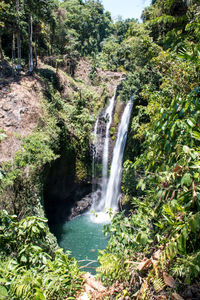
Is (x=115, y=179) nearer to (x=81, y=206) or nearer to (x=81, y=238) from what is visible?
(x=81, y=206)

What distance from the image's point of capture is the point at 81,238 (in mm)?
9555

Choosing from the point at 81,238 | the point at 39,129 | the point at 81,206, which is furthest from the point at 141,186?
the point at 81,206

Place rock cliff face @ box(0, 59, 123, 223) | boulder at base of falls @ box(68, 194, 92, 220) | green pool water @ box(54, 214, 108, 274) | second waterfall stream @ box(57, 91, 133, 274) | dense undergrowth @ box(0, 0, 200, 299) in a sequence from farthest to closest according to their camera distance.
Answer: boulder at base of falls @ box(68, 194, 92, 220)
second waterfall stream @ box(57, 91, 133, 274)
green pool water @ box(54, 214, 108, 274)
rock cliff face @ box(0, 59, 123, 223)
dense undergrowth @ box(0, 0, 200, 299)

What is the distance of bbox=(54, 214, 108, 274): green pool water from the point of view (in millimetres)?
8422

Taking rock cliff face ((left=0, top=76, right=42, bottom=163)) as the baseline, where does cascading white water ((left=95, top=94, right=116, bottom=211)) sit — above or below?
below

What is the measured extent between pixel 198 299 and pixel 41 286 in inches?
49.0

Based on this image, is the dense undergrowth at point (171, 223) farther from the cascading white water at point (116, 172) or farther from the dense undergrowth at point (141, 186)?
the cascading white water at point (116, 172)

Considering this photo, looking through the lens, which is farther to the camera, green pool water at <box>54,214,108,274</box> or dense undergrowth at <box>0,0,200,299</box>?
green pool water at <box>54,214,108,274</box>

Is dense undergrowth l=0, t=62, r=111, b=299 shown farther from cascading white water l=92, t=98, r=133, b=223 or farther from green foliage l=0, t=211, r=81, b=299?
cascading white water l=92, t=98, r=133, b=223

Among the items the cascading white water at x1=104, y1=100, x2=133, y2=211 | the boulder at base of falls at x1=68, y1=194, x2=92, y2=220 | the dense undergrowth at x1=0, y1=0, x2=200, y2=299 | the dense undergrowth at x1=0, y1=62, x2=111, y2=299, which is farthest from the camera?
the cascading white water at x1=104, y1=100, x2=133, y2=211

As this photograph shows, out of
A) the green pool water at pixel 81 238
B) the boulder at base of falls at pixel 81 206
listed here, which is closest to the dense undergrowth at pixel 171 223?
the green pool water at pixel 81 238

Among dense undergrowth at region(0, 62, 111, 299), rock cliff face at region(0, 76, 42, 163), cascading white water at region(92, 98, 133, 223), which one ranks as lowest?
cascading white water at region(92, 98, 133, 223)

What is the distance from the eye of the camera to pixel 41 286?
5.18ft

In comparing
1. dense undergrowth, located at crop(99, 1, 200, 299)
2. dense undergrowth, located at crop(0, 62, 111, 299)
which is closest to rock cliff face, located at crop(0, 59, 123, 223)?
dense undergrowth, located at crop(0, 62, 111, 299)
